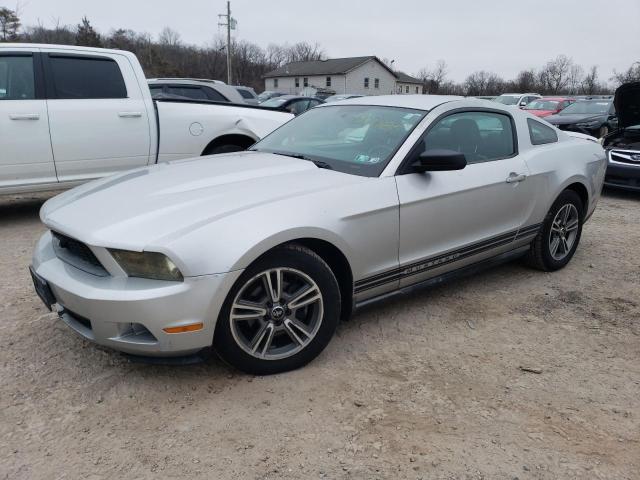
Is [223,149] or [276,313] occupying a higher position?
[223,149]

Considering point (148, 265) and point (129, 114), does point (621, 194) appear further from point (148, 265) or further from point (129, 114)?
point (148, 265)

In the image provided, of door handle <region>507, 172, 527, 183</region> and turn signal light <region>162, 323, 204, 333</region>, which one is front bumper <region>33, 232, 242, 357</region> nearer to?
turn signal light <region>162, 323, 204, 333</region>

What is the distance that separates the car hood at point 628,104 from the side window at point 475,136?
4890 mm

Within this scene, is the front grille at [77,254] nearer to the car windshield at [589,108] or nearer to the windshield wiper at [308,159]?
the windshield wiper at [308,159]

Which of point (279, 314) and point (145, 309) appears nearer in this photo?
point (145, 309)

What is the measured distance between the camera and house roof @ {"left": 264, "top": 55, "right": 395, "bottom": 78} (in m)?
67.6

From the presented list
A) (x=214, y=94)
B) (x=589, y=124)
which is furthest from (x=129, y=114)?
(x=589, y=124)

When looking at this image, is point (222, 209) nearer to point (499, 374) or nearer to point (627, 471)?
point (499, 374)

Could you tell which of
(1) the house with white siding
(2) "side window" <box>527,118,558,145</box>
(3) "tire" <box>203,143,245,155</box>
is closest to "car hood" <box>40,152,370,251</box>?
(2) "side window" <box>527,118,558,145</box>

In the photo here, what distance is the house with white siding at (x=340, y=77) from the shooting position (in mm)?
67312

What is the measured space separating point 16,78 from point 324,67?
6901 cm

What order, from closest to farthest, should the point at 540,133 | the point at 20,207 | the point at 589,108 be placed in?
the point at 540,133
the point at 20,207
the point at 589,108

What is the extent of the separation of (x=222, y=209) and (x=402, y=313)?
1.62 meters

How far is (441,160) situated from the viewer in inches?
120
